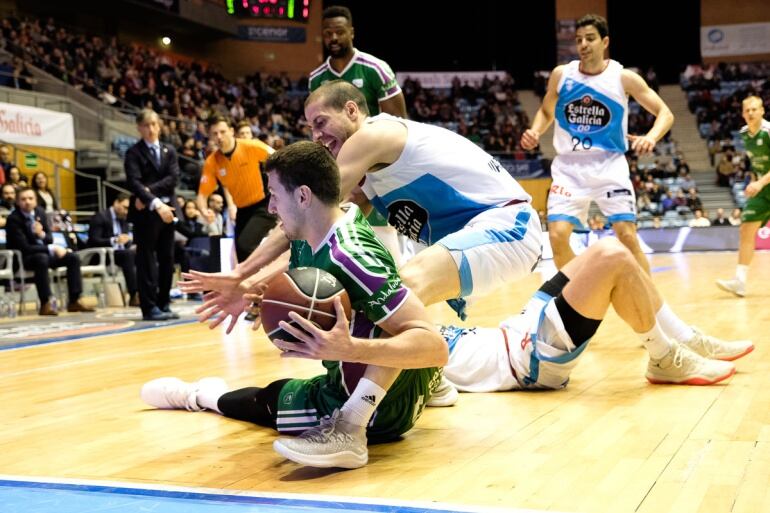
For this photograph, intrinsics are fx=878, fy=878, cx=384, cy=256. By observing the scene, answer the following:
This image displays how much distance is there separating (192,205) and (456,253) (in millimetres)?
9633

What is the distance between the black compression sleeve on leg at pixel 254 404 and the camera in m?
3.18

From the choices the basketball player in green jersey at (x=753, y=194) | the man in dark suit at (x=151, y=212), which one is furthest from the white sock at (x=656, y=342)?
the man in dark suit at (x=151, y=212)

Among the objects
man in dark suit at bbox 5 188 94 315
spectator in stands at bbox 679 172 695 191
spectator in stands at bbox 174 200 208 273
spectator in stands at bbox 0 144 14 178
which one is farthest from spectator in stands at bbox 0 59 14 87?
spectator in stands at bbox 679 172 695 191

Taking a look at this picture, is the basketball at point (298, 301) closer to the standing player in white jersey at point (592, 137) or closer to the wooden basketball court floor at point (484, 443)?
the wooden basketball court floor at point (484, 443)

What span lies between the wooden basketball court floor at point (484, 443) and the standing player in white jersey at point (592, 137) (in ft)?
3.57

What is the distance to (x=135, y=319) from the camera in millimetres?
8758

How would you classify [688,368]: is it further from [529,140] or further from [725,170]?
[725,170]

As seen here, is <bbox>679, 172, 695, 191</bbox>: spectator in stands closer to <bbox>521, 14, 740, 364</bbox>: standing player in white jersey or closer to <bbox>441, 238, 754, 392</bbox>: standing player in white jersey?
<bbox>521, 14, 740, 364</bbox>: standing player in white jersey

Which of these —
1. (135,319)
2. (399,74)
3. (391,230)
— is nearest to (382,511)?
(391,230)

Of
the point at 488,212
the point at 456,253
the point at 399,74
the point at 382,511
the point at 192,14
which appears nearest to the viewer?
the point at 382,511

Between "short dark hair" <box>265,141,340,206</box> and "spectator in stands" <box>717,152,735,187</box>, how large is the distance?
25.4 meters

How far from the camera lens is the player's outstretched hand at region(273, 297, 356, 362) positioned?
227 cm

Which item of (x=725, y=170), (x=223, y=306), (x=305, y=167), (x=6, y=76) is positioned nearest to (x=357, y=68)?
A: (x=223, y=306)

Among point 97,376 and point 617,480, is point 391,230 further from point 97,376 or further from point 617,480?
point 617,480
